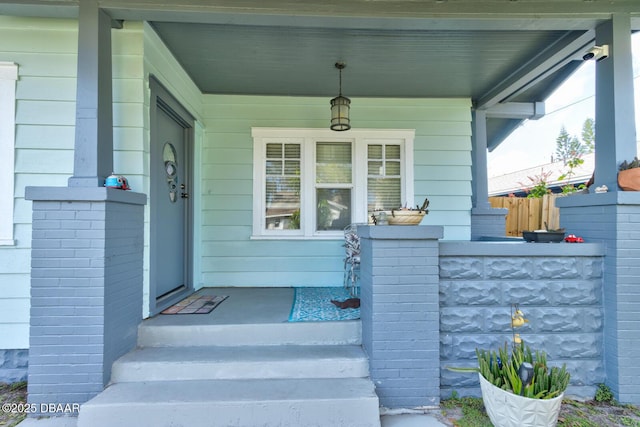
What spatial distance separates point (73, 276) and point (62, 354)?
1.71 feet

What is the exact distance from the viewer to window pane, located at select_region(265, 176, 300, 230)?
4102mm

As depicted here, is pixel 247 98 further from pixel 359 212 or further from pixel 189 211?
pixel 359 212

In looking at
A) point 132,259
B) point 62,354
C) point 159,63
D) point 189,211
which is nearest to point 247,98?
point 159,63

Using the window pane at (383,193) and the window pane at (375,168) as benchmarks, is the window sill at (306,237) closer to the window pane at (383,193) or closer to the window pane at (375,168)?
the window pane at (383,193)

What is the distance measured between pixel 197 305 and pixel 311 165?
213 centimetres

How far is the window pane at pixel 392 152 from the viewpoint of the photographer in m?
4.19

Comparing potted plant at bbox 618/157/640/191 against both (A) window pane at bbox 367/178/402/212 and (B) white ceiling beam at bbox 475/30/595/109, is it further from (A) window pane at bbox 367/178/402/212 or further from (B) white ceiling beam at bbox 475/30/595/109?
(A) window pane at bbox 367/178/402/212

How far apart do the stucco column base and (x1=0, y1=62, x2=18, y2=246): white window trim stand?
5.02 metres

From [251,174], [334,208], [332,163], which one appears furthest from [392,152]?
[251,174]

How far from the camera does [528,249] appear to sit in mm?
2424

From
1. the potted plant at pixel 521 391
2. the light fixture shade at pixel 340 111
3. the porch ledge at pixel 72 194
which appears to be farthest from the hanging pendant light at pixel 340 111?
the potted plant at pixel 521 391

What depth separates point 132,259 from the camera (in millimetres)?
2461

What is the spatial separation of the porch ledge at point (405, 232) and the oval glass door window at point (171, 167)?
7.50 ft

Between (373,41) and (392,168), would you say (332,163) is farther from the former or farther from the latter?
(373,41)
